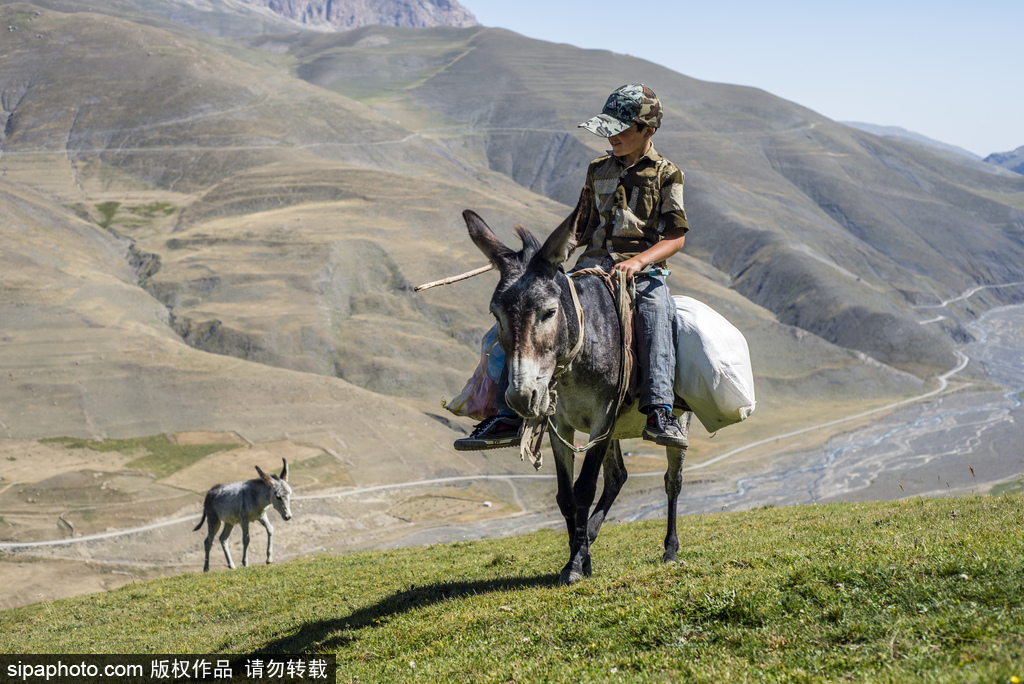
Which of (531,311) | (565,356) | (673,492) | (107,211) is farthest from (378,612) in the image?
(107,211)

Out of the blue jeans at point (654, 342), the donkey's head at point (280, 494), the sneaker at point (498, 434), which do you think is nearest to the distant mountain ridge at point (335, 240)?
the donkey's head at point (280, 494)

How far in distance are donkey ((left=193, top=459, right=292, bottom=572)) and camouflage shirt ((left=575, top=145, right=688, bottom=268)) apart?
2040 centimetres

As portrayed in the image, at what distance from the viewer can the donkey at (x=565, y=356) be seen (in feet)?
23.9

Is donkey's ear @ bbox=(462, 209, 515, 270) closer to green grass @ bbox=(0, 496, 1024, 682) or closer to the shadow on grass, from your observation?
green grass @ bbox=(0, 496, 1024, 682)

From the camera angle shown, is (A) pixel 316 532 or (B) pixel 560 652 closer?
(B) pixel 560 652

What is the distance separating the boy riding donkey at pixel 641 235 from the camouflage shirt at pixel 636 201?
0.04 ft

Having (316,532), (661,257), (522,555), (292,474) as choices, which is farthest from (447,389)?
(661,257)

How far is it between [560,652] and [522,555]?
25.0 ft

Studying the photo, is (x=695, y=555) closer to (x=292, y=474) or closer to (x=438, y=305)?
(x=292, y=474)

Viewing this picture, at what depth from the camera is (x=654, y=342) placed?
28.8ft

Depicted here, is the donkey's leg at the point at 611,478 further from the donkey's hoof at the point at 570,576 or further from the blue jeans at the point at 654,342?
the blue jeans at the point at 654,342

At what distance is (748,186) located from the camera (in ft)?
500

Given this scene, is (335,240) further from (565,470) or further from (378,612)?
(565,470)

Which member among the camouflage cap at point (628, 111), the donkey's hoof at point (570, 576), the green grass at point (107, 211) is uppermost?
the camouflage cap at point (628, 111)
